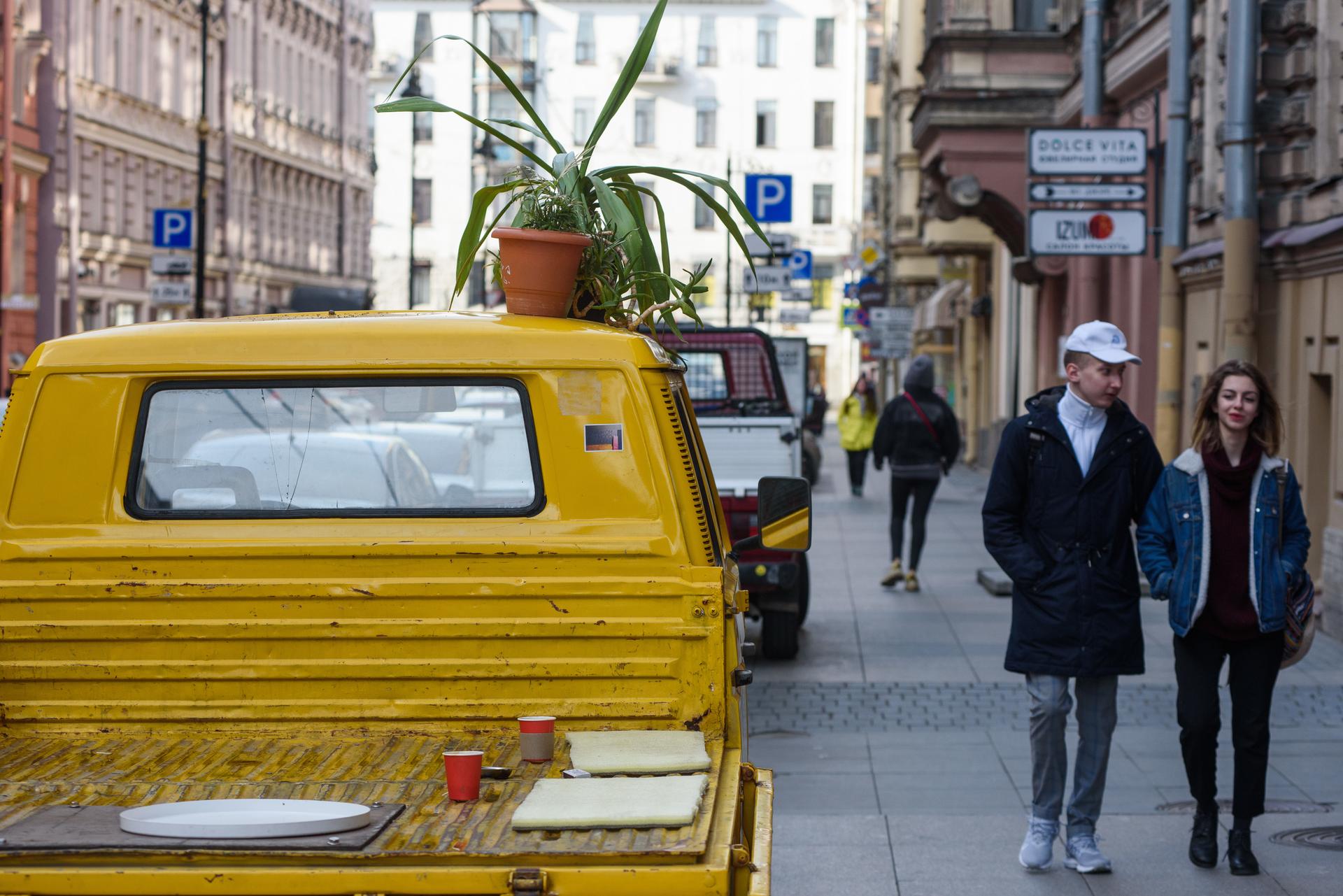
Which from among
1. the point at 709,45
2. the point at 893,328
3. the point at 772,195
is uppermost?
the point at 709,45

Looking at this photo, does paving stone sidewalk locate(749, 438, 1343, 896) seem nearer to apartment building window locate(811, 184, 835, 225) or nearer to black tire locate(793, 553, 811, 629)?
black tire locate(793, 553, 811, 629)

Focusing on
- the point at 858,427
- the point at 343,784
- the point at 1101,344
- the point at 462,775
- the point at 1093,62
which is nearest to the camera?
the point at 462,775

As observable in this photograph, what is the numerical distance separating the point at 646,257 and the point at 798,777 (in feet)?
11.4

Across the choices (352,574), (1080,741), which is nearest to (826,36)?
(1080,741)

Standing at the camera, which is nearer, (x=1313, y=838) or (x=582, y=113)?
(x=1313, y=838)

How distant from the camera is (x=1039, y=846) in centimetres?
662

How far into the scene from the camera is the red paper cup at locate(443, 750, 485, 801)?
3.83 metres

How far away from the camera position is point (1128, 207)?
48.8 ft

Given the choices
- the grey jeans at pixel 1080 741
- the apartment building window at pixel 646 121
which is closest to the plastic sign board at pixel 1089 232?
the grey jeans at pixel 1080 741

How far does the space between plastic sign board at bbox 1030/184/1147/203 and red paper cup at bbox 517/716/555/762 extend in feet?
37.3

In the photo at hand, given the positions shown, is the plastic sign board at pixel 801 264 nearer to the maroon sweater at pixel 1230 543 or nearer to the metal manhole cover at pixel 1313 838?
the metal manhole cover at pixel 1313 838

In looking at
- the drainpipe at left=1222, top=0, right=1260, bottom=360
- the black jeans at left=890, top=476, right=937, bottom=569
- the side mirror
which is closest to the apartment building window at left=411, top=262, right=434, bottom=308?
the black jeans at left=890, top=476, right=937, bottom=569

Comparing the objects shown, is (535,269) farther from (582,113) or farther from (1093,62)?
(582,113)

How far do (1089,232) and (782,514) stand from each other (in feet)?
33.6
